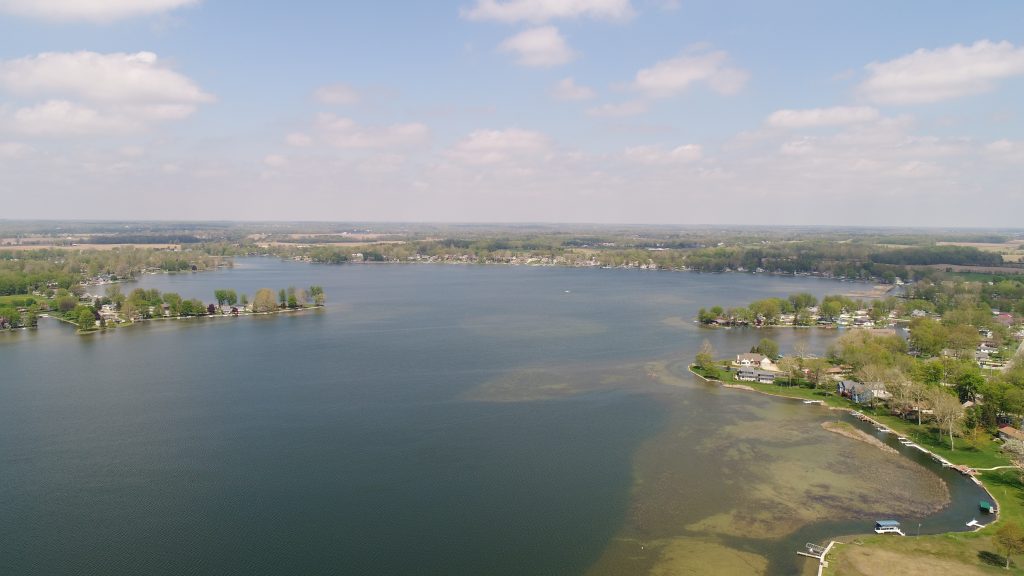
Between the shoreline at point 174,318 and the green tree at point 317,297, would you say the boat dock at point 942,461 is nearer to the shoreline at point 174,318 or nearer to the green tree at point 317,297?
the shoreline at point 174,318

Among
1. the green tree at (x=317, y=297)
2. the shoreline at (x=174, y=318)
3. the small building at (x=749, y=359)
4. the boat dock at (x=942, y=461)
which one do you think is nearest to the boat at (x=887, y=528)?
the boat dock at (x=942, y=461)

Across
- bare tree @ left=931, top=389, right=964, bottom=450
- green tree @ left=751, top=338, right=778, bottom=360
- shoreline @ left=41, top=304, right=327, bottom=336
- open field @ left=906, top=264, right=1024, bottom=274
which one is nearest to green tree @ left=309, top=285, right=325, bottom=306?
shoreline @ left=41, top=304, right=327, bottom=336

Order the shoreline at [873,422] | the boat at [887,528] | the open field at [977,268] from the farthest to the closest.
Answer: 1. the open field at [977,268]
2. the shoreline at [873,422]
3. the boat at [887,528]

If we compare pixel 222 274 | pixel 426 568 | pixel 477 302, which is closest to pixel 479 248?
pixel 222 274

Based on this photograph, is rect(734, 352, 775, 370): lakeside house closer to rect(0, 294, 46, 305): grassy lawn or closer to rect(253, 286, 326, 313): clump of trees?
rect(253, 286, 326, 313): clump of trees

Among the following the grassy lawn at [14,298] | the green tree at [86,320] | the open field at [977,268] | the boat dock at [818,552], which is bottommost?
the boat dock at [818,552]

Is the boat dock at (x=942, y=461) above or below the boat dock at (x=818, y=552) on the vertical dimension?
above

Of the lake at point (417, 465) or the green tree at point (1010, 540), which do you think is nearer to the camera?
the green tree at point (1010, 540)
